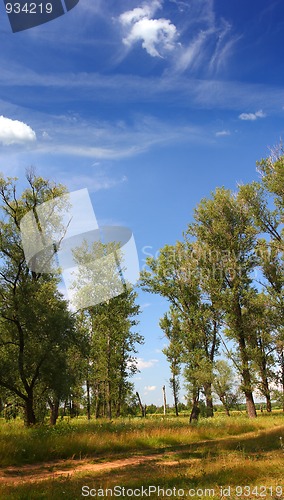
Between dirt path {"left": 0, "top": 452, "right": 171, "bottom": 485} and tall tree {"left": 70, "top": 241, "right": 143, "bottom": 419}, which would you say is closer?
dirt path {"left": 0, "top": 452, "right": 171, "bottom": 485}

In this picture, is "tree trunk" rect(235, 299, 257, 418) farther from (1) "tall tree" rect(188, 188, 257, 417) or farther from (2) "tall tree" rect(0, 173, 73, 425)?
(2) "tall tree" rect(0, 173, 73, 425)

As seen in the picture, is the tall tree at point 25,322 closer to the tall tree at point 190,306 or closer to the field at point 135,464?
the field at point 135,464

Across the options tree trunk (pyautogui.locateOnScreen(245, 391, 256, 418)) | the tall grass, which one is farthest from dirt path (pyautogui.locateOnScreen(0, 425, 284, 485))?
tree trunk (pyautogui.locateOnScreen(245, 391, 256, 418))

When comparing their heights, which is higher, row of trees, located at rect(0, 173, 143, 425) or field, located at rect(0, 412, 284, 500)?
row of trees, located at rect(0, 173, 143, 425)

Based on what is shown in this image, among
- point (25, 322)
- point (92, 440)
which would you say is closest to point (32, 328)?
point (25, 322)

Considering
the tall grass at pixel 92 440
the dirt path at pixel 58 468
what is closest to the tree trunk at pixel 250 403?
the tall grass at pixel 92 440

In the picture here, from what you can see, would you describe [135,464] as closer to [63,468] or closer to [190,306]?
[63,468]

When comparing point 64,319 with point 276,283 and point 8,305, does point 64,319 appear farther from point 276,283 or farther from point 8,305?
point 276,283

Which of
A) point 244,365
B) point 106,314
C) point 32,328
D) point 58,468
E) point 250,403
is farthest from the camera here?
point 106,314

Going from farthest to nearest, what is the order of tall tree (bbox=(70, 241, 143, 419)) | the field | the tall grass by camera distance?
tall tree (bbox=(70, 241, 143, 419)), the tall grass, the field

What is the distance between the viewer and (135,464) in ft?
37.0

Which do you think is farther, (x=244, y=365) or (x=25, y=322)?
(x=244, y=365)

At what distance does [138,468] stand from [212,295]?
22364mm

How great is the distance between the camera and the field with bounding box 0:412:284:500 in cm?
720
